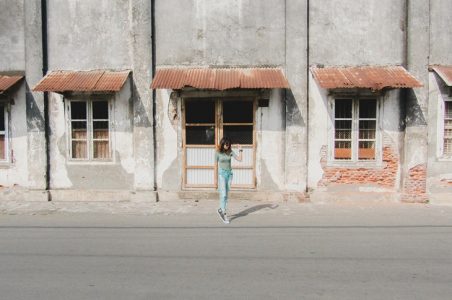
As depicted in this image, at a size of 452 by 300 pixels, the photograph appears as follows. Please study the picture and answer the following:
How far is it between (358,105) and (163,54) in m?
5.35

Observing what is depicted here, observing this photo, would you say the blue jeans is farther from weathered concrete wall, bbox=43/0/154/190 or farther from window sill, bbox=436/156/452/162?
window sill, bbox=436/156/452/162

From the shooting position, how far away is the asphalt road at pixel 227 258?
4.16 meters

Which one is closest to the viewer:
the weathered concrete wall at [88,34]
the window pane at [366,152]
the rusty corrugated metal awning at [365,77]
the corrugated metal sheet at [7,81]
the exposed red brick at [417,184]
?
the rusty corrugated metal awning at [365,77]

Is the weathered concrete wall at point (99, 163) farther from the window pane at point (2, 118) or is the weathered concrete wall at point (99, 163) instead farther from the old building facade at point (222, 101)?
the window pane at point (2, 118)

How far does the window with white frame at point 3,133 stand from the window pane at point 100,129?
247 cm

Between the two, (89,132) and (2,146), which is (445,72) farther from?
(2,146)

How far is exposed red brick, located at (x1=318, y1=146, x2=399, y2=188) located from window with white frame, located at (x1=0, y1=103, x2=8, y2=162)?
28.4 ft

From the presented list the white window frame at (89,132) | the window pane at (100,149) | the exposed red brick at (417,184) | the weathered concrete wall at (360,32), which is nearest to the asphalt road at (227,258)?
the exposed red brick at (417,184)

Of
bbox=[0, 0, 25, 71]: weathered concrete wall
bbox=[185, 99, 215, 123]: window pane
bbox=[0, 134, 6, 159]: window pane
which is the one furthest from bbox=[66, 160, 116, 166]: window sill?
bbox=[0, 0, 25, 71]: weathered concrete wall

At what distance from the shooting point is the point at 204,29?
32.0 ft

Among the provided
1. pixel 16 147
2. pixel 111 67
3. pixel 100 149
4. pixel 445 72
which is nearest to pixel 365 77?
pixel 445 72

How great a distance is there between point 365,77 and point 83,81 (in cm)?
704

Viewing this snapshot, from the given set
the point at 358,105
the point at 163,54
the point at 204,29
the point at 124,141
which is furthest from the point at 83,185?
the point at 358,105

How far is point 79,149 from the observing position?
33.3 feet
